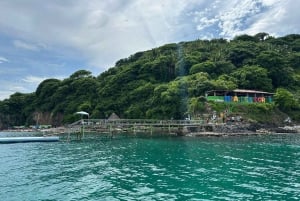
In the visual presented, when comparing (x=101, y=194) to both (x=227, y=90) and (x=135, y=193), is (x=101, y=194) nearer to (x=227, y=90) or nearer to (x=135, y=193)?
(x=135, y=193)

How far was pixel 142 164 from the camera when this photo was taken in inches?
891

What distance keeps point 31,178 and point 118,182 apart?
6.38m

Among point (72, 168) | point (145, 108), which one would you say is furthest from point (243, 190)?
point (145, 108)

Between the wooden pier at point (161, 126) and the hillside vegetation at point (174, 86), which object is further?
the hillside vegetation at point (174, 86)

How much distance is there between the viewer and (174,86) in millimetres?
74875

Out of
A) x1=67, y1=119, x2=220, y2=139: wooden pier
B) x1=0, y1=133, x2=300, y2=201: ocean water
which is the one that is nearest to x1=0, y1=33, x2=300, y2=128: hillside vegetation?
x1=67, y1=119, x2=220, y2=139: wooden pier

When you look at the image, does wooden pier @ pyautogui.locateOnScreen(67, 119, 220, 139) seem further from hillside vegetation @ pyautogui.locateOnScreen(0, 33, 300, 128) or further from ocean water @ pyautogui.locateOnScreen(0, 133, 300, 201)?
ocean water @ pyautogui.locateOnScreen(0, 133, 300, 201)

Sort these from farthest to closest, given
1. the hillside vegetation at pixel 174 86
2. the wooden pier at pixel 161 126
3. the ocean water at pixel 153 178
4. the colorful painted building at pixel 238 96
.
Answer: the hillside vegetation at pixel 174 86, the colorful painted building at pixel 238 96, the wooden pier at pixel 161 126, the ocean water at pixel 153 178

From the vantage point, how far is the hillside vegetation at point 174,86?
69500 millimetres

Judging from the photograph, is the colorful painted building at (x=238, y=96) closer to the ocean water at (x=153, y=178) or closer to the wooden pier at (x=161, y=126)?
the wooden pier at (x=161, y=126)

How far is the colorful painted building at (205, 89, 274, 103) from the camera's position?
219 ft

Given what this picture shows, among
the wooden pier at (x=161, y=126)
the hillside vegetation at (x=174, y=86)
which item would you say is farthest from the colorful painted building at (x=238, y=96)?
the wooden pier at (x=161, y=126)

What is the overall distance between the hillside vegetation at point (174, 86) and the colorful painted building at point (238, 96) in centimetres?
185

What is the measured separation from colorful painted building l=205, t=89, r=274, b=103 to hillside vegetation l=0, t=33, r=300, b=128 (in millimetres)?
1854
